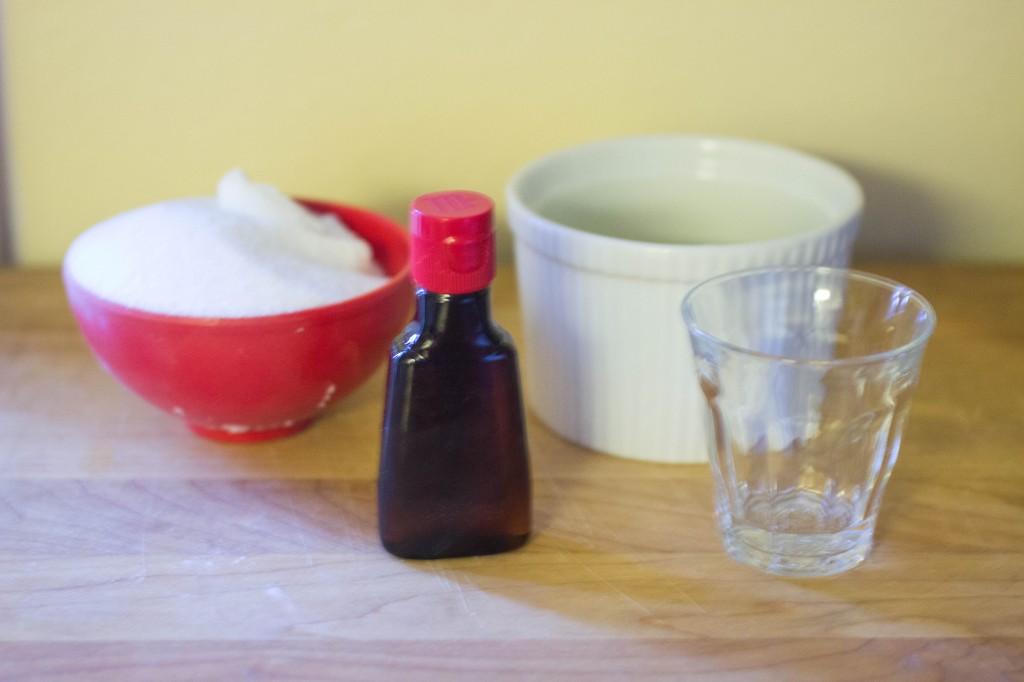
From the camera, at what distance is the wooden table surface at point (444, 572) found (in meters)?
0.44

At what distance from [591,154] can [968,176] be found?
0.32 metres

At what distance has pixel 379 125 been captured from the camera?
30.9 inches

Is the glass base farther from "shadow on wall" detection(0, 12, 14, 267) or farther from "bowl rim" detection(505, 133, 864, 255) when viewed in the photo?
"shadow on wall" detection(0, 12, 14, 267)

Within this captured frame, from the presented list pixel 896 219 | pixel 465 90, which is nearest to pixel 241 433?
pixel 465 90

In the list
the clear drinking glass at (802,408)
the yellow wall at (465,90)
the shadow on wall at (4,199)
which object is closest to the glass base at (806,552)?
the clear drinking glass at (802,408)

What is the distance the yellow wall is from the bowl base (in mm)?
244

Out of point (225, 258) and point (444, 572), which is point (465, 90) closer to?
point (225, 258)

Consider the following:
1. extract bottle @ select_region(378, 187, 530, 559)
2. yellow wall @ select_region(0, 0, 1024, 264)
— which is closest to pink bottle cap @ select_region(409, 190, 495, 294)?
extract bottle @ select_region(378, 187, 530, 559)

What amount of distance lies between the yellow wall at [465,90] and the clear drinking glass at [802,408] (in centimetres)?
27

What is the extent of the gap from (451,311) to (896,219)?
477mm

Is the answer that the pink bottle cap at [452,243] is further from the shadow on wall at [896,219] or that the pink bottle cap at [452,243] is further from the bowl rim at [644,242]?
the shadow on wall at [896,219]

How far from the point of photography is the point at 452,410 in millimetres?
488

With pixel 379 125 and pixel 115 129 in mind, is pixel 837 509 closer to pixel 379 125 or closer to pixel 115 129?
pixel 379 125

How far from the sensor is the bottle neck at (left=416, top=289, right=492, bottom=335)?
1.58ft
